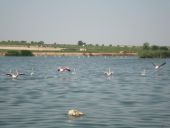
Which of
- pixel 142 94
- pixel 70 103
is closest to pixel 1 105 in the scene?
pixel 70 103

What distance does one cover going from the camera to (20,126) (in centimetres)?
2636

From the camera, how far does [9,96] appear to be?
138ft

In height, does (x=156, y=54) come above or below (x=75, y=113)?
below

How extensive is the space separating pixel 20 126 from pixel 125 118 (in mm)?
6334

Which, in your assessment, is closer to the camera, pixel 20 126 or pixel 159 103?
pixel 20 126

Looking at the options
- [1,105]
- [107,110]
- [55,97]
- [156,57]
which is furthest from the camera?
[156,57]

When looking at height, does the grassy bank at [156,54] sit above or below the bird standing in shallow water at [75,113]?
below

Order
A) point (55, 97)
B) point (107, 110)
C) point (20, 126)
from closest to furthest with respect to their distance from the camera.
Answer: point (20, 126), point (107, 110), point (55, 97)

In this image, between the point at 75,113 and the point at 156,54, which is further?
the point at 156,54

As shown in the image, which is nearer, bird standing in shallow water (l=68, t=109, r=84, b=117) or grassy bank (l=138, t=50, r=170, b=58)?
bird standing in shallow water (l=68, t=109, r=84, b=117)

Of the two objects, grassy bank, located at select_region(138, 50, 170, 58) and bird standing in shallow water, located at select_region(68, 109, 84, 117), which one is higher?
bird standing in shallow water, located at select_region(68, 109, 84, 117)

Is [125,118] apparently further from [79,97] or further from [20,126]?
[79,97]

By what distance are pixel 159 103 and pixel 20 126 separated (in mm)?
13284

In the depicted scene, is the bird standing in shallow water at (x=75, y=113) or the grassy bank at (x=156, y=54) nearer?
the bird standing in shallow water at (x=75, y=113)
